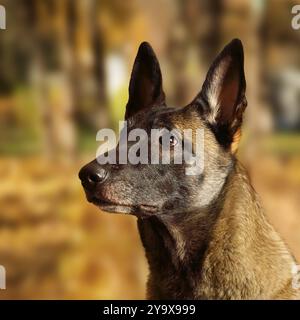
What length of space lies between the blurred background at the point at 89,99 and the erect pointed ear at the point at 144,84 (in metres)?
3.14

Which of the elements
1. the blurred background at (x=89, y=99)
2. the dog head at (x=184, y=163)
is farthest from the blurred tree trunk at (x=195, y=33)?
the dog head at (x=184, y=163)

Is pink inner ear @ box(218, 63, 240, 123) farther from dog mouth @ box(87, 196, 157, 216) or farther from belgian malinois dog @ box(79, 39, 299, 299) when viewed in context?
dog mouth @ box(87, 196, 157, 216)

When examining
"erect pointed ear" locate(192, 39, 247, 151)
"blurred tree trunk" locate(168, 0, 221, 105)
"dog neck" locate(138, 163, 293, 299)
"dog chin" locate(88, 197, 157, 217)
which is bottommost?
"dog neck" locate(138, 163, 293, 299)

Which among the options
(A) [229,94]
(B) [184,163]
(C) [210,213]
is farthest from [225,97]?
(C) [210,213]

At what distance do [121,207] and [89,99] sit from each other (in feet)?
12.7

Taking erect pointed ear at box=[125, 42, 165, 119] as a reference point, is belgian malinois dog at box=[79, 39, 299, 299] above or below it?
below

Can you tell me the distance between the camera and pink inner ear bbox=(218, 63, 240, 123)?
247 centimetres

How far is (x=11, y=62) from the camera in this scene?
19.8 ft

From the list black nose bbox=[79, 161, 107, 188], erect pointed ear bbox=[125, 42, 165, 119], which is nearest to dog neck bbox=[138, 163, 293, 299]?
black nose bbox=[79, 161, 107, 188]

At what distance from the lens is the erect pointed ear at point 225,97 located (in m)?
2.45

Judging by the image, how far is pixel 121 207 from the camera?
2.37m

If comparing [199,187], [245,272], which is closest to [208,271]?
[245,272]

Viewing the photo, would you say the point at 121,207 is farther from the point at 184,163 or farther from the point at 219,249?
the point at 219,249

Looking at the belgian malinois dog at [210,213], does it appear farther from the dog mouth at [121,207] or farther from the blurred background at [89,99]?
the blurred background at [89,99]
